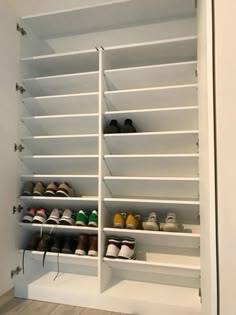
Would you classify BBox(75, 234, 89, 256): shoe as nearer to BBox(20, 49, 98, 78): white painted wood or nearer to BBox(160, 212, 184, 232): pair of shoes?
BBox(160, 212, 184, 232): pair of shoes

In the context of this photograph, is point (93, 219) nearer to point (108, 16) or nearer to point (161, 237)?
point (161, 237)

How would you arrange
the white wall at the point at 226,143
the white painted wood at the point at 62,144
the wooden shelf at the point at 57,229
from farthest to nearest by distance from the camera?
the white painted wood at the point at 62,144 → the wooden shelf at the point at 57,229 → the white wall at the point at 226,143

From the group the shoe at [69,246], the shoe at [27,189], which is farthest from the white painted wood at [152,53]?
the shoe at [69,246]

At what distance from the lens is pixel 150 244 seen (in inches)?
74.2

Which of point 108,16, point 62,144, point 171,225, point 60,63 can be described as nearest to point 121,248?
point 171,225

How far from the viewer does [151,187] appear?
5.97 ft

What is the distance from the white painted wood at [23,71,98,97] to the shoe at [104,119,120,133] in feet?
1.12

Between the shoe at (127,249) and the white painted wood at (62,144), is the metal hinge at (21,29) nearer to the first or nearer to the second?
the white painted wood at (62,144)

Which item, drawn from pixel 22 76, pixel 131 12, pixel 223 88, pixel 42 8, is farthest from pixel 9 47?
pixel 223 88

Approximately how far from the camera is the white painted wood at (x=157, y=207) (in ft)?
5.55

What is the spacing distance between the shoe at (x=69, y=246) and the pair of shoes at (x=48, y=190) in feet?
1.13

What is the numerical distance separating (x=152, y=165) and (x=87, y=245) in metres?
0.76

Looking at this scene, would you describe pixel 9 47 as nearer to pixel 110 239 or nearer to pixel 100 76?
pixel 100 76

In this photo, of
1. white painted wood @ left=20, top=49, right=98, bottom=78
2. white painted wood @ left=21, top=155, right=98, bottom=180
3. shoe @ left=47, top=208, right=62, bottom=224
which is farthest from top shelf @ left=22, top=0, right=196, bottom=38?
shoe @ left=47, top=208, right=62, bottom=224
